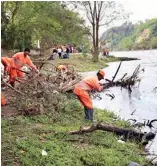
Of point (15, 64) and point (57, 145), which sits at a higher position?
point (15, 64)

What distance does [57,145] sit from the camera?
9.16m

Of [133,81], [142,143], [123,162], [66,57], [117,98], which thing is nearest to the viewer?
[123,162]

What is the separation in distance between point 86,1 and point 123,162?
39884mm

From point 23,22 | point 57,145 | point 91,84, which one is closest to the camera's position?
point 57,145

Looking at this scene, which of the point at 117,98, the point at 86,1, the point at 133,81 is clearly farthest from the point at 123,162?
the point at 86,1

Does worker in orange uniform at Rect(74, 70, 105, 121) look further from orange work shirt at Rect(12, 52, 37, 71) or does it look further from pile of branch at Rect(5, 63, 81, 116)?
orange work shirt at Rect(12, 52, 37, 71)

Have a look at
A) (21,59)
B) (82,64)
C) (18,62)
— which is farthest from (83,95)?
(82,64)

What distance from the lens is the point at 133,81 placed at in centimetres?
2503

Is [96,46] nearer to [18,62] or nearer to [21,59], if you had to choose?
[18,62]

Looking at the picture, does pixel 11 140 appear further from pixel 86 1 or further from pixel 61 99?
pixel 86 1

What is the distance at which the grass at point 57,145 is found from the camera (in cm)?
831

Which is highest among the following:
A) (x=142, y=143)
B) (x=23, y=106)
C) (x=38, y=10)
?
(x=38, y=10)

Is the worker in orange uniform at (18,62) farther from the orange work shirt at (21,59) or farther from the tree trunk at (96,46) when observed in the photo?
the tree trunk at (96,46)

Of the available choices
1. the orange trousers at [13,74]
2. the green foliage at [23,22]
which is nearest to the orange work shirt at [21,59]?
the orange trousers at [13,74]
